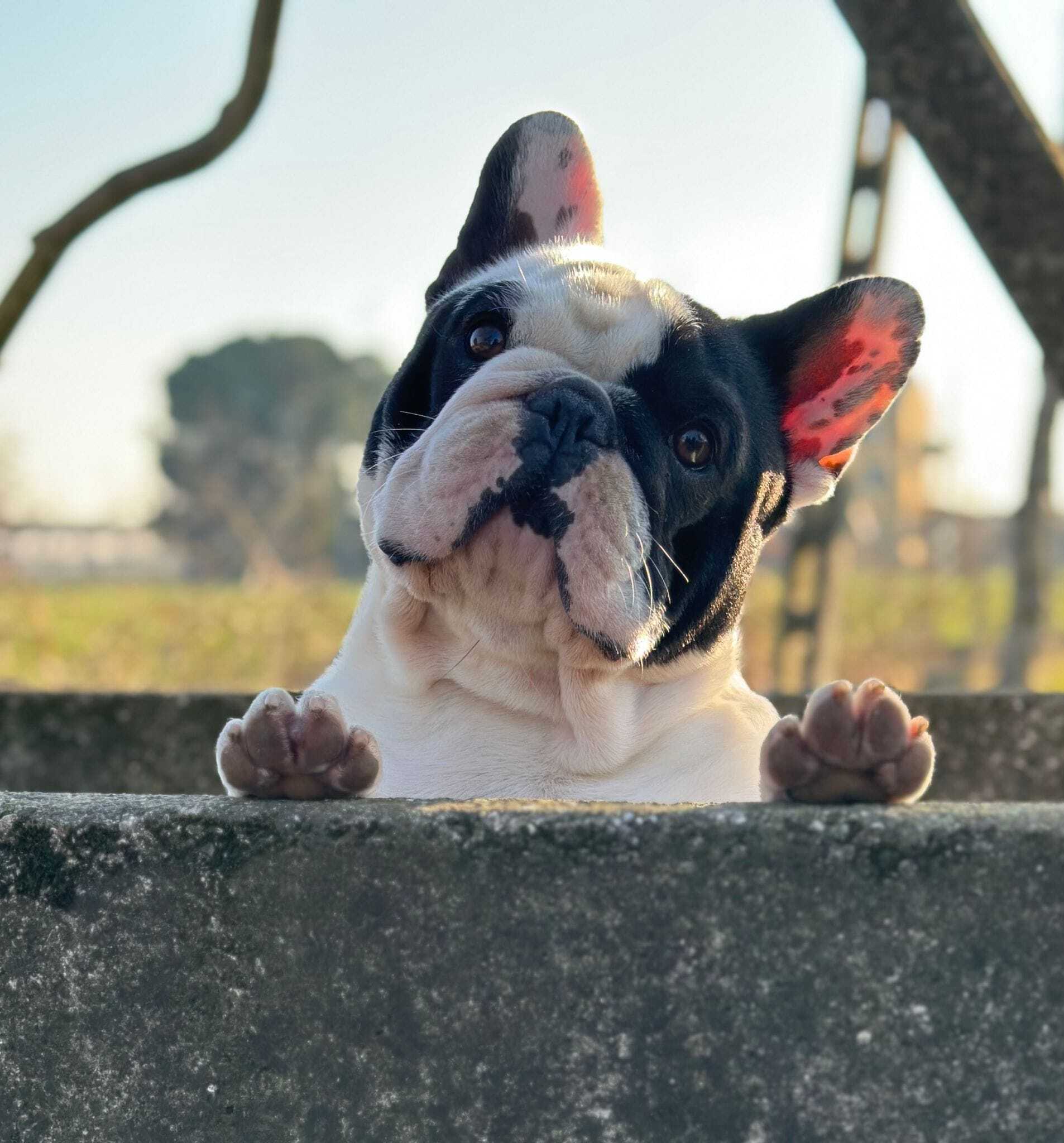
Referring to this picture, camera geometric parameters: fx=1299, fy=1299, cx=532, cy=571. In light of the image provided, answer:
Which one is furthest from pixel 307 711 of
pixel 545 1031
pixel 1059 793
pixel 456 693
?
pixel 1059 793

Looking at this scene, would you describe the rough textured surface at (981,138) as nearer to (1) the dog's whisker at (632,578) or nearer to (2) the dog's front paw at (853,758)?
(1) the dog's whisker at (632,578)

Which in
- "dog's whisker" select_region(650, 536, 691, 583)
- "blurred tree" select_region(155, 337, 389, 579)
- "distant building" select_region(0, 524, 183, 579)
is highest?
"dog's whisker" select_region(650, 536, 691, 583)

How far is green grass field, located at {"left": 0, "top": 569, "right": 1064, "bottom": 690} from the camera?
9398 millimetres

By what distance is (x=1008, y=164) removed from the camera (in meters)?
2.29

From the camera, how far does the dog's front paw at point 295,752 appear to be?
4.35ft

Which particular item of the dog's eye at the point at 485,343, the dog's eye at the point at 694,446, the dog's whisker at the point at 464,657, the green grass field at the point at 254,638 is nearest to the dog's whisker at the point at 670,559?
the dog's eye at the point at 694,446

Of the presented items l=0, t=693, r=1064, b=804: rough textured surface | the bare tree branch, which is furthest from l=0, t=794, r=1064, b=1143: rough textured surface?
l=0, t=693, r=1064, b=804: rough textured surface

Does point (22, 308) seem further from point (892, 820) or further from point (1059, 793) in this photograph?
point (1059, 793)

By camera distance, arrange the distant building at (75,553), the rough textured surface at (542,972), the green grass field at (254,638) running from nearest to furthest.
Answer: the rough textured surface at (542,972)
the green grass field at (254,638)
the distant building at (75,553)

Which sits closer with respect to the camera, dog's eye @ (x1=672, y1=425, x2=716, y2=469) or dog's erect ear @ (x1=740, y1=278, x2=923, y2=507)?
dog's eye @ (x1=672, y1=425, x2=716, y2=469)

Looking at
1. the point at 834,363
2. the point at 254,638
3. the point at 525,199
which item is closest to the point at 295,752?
the point at 834,363

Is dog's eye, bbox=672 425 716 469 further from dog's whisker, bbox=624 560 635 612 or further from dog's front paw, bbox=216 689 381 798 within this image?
dog's front paw, bbox=216 689 381 798

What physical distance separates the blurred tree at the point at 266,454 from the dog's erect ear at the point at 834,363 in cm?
876

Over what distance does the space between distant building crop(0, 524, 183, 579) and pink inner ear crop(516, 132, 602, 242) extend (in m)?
8.26
